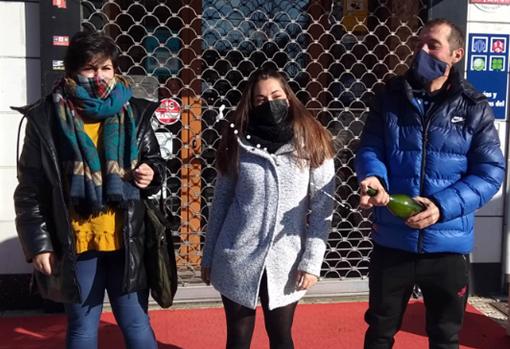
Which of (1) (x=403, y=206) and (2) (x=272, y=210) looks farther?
(2) (x=272, y=210)

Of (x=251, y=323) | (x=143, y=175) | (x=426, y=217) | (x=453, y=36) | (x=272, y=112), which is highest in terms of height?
(x=453, y=36)

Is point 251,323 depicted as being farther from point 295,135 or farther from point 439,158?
point 439,158

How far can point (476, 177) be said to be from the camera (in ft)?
7.27

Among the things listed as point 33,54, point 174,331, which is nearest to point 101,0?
point 33,54

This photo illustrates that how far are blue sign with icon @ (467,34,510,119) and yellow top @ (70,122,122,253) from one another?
9.59 feet

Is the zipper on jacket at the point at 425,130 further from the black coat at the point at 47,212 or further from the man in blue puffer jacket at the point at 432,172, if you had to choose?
the black coat at the point at 47,212

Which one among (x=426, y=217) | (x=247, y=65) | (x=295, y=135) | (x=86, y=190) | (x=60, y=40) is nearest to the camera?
(x=426, y=217)

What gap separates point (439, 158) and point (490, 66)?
2.24 metres

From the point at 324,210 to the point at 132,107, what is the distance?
916mm

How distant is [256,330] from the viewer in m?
3.65

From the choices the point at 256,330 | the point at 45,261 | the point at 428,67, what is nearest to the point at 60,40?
the point at 45,261

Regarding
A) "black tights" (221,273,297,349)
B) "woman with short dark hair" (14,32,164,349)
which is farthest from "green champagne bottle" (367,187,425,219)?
"woman with short dark hair" (14,32,164,349)

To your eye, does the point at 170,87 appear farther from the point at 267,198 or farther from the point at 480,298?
the point at 480,298

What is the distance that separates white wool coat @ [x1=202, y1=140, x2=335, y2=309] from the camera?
2.30 m
